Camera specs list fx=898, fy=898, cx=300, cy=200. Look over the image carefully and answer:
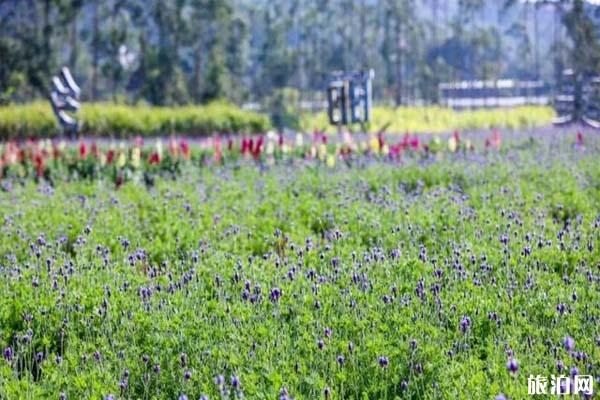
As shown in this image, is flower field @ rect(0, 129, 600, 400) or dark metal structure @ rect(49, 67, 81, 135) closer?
flower field @ rect(0, 129, 600, 400)

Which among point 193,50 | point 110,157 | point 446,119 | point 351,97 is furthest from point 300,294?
point 193,50

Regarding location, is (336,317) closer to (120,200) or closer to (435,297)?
(435,297)

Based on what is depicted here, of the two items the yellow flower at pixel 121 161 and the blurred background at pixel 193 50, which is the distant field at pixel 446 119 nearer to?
the blurred background at pixel 193 50

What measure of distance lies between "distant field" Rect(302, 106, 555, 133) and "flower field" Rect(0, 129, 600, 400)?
1613cm

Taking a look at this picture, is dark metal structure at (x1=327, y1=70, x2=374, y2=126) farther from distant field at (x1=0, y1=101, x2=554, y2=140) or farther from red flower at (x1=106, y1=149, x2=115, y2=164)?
red flower at (x1=106, y1=149, x2=115, y2=164)

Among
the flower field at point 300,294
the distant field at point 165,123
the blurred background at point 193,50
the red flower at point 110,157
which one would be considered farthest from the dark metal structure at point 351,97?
the flower field at point 300,294

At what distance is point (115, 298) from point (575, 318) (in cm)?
220

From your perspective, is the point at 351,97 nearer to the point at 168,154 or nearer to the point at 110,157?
the point at 168,154

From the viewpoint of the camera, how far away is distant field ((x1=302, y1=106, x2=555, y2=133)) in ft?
79.5

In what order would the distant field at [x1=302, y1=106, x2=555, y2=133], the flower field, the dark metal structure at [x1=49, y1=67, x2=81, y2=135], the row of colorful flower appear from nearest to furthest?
the flower field
the row of colorful flower
the dark metal structure at [x1=49, y1=67, x2=81, y2=135]
the distant field at [x1=302, y1=106, x2=555, y2=133]

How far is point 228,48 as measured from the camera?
205 ft

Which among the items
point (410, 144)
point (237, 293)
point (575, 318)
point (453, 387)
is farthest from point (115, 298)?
point (410, 144)

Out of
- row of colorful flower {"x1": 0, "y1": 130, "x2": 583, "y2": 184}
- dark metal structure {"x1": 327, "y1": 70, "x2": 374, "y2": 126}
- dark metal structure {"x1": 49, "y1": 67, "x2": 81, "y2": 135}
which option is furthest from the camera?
dark metal structure {"x1": 49, "y1": 67, "x2": 81, "y2": 135}

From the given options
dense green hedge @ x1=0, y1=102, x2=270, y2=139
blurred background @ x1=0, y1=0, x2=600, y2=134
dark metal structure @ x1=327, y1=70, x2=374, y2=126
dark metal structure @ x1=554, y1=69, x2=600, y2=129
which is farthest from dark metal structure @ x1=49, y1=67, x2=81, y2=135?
dark metal structure @ x1=554, y1=69, x2=600, y2=129
